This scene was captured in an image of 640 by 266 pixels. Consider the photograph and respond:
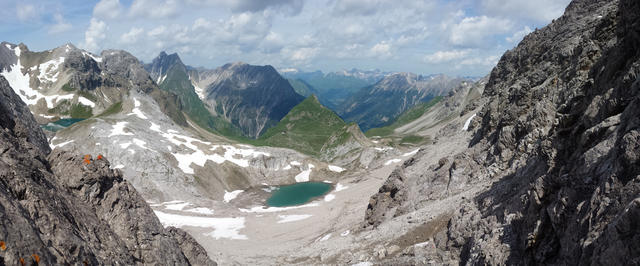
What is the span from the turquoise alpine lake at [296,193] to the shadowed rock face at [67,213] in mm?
75207

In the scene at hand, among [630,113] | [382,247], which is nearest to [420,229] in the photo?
[382,247]

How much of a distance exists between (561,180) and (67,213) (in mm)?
27605

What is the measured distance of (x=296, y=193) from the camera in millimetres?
117188

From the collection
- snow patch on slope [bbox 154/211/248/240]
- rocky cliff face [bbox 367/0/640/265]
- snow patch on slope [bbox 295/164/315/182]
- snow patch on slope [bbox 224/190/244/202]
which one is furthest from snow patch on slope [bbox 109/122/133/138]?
rocky cliff face [bbox 367/0/640/265]

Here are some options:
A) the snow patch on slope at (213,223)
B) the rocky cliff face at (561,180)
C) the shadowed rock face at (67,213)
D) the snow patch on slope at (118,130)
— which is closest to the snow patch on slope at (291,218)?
the snow patch on slope at (213,223)

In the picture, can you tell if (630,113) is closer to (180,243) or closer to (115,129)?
(180,243)

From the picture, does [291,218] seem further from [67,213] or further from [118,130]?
[118,130]

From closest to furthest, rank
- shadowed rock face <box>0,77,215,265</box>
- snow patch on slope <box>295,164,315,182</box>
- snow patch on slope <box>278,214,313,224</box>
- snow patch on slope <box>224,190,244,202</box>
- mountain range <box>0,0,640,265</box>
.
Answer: mountain range <box>0,0,640,265</box> → shadowed rock face <box>0,77,215,265</box> → snow patch on slope <box>278,214,313,224</box> → snow patch on slope <box>224,190,244,202</box> → snow patch on slope <box>295,164,315,182</box>

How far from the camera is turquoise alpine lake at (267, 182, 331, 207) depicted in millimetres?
106381

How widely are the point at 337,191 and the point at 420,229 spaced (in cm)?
7357

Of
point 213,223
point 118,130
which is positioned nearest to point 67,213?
point 213,223

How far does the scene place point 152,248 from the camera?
2656 centimetres

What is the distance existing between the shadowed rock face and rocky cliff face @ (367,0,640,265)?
2083cm

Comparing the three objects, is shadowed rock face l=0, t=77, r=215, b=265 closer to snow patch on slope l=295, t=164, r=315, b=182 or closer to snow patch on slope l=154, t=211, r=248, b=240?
snow patch on slope l=154, t=211, r=248, b=240
